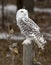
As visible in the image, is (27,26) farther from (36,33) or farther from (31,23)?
(36,33)

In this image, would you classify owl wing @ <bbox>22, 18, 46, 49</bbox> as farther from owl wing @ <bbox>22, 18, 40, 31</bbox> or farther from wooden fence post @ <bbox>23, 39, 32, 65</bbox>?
wooden fence post @ <bbox>23, 39, 32, 65</bbox>

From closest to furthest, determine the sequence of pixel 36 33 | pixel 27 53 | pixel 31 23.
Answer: pixel 27 53 → pixel 36 33 → pixel 31 23

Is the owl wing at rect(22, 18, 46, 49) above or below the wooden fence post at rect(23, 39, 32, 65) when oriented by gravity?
above

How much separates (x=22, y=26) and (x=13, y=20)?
11.6 meters

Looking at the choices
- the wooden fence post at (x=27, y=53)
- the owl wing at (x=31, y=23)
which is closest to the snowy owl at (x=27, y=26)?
the owl wing at (x=31, y=23)

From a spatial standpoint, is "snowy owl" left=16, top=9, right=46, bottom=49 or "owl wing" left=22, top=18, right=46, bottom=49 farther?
"snowy owl" left=16, top=9, right=46, bottom=49

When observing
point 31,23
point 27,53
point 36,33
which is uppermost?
point 31,23

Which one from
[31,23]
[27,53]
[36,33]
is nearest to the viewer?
[27,53]

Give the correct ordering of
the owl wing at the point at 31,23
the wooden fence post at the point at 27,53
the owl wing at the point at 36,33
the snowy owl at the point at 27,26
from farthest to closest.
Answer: the owl wing at the point at 31,23 < the snowy owl at the point at 27,26 < the owl wing at the point at 36,33 < the wooden fence post at the point at 27,53

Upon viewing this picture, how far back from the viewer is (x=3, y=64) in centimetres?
790

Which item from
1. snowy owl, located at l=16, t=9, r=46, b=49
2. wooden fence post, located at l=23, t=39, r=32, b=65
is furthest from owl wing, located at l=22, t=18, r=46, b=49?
wooden fence post, located at l=23, t=39, r=32, b=65

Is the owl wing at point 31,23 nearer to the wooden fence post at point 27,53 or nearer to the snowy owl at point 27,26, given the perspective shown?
the snowy owl at point 27,26

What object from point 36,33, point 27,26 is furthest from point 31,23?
point 36,33

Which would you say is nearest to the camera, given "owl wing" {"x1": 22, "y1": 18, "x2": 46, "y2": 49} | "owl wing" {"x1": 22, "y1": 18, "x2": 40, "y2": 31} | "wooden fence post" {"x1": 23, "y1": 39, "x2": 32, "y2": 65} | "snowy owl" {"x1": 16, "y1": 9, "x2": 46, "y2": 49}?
"wooden fence post" {"x1": 23, "y1": 39, "x2": 32, "y2": 65}
